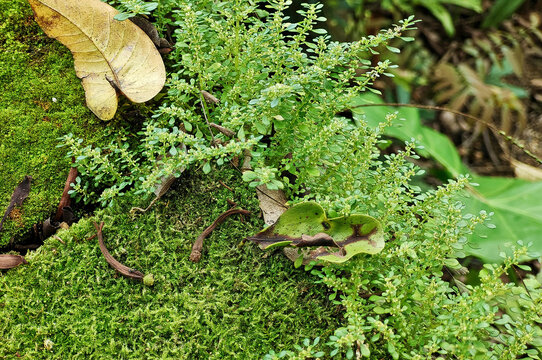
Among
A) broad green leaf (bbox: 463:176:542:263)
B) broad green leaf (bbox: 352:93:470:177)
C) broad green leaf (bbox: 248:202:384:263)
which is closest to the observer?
broad green leaf (bbox: 248:202:384:263)

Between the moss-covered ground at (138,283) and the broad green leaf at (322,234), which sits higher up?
the broad green leaf at (322,234)

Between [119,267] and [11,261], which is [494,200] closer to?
[119,267]

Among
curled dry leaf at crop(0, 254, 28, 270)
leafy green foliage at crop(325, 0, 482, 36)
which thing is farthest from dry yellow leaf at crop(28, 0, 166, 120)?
leafy green foliage at crop(325, 0, 482, 36)

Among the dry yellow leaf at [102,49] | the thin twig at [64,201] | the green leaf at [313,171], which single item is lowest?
the thin twig at [64,201]

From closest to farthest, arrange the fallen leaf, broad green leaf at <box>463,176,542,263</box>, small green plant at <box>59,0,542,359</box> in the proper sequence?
small green plant at <box>59,0,542,359</box> → the fallen leaf → broad green leaf at <box>463,176,542,263</box>

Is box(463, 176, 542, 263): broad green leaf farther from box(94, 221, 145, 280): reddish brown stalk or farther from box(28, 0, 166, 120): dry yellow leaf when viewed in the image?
box(28, 0, 166, 120): dry yellow leaf

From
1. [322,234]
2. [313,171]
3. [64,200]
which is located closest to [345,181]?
[313,171]

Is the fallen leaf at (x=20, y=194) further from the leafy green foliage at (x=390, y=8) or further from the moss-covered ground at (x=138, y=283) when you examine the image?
the leafy green foliage at (x=390, y=8)

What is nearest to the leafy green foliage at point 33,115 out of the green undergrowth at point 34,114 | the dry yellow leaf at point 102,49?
the green undergrowth at point 34,114
